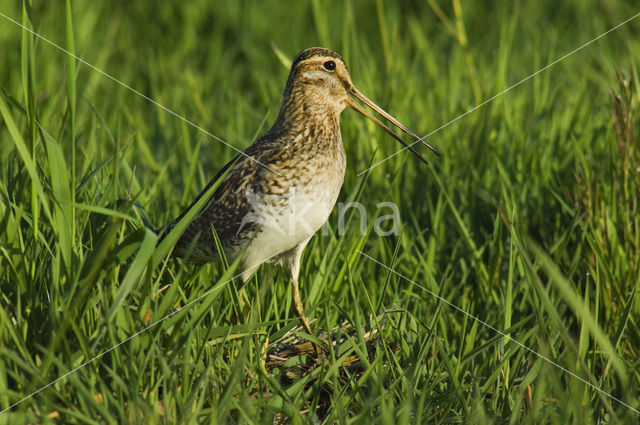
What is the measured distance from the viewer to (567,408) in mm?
2133

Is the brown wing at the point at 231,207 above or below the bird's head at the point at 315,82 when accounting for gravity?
below

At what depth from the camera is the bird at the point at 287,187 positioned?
2.96 meters

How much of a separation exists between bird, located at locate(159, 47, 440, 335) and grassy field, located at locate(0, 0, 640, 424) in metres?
0.16

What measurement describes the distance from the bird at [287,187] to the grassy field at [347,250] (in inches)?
6.1

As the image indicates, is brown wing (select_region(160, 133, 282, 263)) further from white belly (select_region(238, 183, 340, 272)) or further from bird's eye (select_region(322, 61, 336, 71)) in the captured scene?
bird's eye (select_region(322, 61, 336, 71))

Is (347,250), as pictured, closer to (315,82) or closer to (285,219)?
(285,219)

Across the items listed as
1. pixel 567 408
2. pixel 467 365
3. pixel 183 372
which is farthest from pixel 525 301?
pixel 183 372

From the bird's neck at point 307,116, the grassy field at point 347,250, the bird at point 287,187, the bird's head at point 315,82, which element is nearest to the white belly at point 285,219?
the bird at point 287,187

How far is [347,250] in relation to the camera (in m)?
3.31

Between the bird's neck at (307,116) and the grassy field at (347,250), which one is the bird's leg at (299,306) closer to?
the grassy field at (347,250)

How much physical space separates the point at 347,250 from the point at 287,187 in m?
0.49

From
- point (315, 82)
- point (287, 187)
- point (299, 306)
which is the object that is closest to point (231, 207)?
point (287, 187)

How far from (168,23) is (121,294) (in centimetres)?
468

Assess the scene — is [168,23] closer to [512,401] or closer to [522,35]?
[522,35]
